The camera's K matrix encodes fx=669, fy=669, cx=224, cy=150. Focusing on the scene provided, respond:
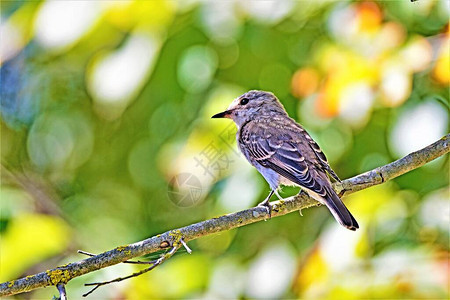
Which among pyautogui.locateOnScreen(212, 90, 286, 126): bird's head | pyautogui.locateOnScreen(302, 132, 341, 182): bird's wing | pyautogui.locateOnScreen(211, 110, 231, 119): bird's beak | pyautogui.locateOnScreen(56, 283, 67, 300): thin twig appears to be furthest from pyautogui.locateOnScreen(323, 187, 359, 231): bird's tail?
pyautogui.locateOnScreen(56, 283, 67, 300): thin twig

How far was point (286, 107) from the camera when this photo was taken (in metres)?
5.17

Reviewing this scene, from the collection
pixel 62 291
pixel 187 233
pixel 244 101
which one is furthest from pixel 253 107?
pixel 62 291

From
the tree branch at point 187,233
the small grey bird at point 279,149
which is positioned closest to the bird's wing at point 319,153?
the small grey bird at point 279,149

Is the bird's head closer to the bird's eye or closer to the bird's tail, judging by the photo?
the bird's eye

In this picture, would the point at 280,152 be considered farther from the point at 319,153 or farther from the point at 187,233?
the point at 187,233

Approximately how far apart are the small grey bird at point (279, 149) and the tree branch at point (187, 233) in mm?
A: 171

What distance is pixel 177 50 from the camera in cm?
454

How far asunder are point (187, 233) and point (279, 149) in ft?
4.52

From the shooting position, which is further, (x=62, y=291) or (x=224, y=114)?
(x=224, y=114)

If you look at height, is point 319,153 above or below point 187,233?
above

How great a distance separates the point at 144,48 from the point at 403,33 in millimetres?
1584

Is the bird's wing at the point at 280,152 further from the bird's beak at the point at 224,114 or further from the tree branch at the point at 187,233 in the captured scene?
the tree branch at the point at 187,233

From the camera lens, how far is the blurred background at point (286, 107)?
3.74 meters

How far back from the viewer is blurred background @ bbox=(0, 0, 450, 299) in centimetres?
374
